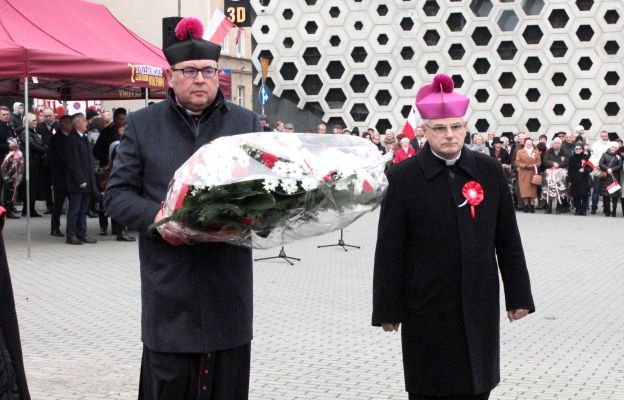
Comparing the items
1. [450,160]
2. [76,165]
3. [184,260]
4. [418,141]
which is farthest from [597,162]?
[184,260]

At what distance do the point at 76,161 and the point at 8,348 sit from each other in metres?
13.4

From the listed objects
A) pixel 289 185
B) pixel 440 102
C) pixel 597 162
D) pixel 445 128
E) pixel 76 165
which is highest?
pixel 440 102

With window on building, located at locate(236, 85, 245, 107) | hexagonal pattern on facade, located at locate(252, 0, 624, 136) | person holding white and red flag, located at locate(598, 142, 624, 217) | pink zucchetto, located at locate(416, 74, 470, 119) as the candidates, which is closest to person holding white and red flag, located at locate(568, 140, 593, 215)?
person holding white and red flag, located at locate(598, 142, 624, 217)

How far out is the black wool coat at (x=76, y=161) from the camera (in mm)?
16484

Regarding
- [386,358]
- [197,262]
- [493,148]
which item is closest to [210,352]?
[197,262]

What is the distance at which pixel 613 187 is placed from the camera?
24859 millimetres

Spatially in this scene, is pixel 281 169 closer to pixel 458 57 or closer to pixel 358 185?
pixel 358 185

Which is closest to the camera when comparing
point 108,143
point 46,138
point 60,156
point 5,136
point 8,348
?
point 8,348

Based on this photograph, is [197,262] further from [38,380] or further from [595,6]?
[595,6]

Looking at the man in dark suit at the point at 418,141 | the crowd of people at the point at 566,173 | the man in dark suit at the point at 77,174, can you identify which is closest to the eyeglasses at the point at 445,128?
the man in dark suit at the point at 77,174

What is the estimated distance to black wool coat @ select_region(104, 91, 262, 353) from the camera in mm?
4309

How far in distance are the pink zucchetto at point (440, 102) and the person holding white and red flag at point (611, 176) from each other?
2055 cm

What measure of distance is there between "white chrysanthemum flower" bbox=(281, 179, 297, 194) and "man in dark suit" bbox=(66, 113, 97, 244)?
12777mm

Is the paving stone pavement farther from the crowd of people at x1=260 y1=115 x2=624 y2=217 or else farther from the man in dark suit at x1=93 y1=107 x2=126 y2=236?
the crowd of people at x1=260 y1=115 x2=624 y2=217
